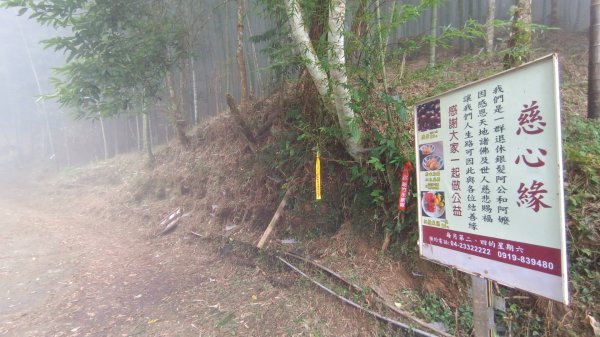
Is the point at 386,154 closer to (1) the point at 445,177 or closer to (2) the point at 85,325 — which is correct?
(1) the point at 445,177

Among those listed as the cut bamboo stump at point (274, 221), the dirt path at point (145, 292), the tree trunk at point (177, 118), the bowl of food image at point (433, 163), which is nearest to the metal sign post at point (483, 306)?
the bowl of food image at point (433, 163)

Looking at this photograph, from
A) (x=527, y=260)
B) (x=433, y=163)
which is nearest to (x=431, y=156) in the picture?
(x=433, y=163)

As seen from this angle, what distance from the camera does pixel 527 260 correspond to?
1902 millimetres

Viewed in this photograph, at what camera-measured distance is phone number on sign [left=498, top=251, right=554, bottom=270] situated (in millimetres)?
1804

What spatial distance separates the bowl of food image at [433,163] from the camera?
2.54 metres

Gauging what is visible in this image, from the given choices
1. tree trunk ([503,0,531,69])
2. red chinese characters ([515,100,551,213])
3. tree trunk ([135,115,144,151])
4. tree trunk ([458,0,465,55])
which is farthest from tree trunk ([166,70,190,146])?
red chinese characters ([515,100,551,213])

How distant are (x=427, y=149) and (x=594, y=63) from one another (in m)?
3.25

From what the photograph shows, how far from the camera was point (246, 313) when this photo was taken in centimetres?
415

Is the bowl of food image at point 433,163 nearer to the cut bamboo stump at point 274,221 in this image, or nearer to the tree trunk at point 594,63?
the tree trunk at point 594,63

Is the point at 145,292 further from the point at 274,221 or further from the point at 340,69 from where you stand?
the point at 340,69

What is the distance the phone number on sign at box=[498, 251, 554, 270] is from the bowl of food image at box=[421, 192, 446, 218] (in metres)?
0.52

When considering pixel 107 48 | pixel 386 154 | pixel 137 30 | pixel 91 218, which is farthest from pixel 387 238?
pixel 91 218

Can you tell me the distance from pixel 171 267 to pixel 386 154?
402 cm

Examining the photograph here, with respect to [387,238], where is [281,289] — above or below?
A: below
